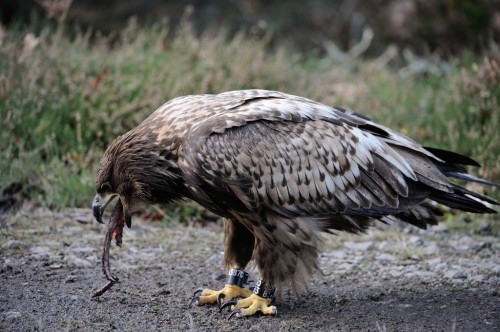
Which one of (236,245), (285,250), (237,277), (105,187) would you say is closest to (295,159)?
(285,250)

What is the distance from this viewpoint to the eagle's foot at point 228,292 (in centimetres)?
484

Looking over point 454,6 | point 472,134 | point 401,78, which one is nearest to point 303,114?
point 472,134

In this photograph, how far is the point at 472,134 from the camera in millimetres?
7320

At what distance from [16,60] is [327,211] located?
13.7 feet

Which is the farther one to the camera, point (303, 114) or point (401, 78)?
point (401, 78)

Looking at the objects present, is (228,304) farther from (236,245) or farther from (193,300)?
(236,245)

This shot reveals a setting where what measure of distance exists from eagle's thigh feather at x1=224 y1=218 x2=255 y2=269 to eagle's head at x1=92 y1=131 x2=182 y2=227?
17.8 inches

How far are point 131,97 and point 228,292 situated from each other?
3422 millimetres

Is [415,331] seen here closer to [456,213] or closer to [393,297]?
[393,297]

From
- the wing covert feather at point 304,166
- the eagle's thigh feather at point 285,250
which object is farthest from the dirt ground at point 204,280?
the wing covert feather at point 304,166

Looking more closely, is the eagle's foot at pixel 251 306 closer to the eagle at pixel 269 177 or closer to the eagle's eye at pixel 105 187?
the eagle at pixel 269 177

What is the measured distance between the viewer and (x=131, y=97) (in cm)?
775

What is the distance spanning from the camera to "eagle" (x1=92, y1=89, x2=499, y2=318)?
457 centimetres

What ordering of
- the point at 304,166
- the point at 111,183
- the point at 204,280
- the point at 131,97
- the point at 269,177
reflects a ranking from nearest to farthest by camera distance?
the point at 269,177 < the point at 304,166 < the point at 111,183 < the point at 204,280 < the point at 131,97
